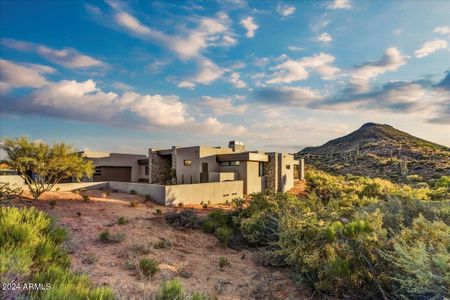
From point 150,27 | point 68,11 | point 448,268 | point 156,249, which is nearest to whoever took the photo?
point 448,268

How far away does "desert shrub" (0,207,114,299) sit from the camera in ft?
11.9

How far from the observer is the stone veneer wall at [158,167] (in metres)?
27.7

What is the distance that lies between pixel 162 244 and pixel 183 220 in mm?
3345

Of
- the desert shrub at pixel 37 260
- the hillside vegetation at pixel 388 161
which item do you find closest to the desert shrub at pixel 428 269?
the desert shrub at pixel 37 260

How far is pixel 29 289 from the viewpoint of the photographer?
357cm

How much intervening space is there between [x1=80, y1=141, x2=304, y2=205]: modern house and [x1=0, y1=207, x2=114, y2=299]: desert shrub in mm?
13076

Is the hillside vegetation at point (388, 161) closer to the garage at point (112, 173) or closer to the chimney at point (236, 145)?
the chimney at point (236, 145)

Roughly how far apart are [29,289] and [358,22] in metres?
16.8

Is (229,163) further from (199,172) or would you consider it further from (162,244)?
(162,244)

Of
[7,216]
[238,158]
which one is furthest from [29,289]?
[238,158]

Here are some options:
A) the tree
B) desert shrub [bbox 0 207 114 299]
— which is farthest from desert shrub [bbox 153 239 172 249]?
the tree

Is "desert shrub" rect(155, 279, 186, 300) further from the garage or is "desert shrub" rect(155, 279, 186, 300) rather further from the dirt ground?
the garage

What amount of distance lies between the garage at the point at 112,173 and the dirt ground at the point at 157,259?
1344 cm

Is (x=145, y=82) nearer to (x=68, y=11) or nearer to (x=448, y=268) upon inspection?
(x=68, y=11)
